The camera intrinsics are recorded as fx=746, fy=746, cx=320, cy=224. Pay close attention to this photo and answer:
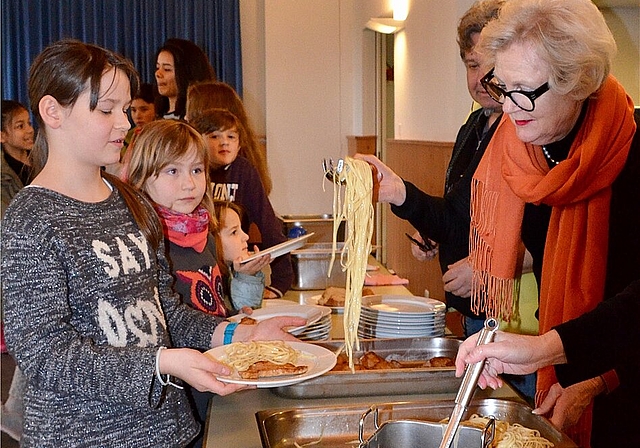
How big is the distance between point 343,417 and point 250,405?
0.93 ft

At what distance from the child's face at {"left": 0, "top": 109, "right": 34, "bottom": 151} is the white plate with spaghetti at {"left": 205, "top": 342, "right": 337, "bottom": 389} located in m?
3.99

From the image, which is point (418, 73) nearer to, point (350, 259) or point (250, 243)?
point (250, 243)

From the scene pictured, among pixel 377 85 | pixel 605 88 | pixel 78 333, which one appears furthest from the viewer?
pixel 377 85

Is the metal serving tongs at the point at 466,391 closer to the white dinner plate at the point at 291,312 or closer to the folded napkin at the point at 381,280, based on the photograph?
the white dinner plate at the point at 291,312

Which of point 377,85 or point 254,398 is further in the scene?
point 377,85

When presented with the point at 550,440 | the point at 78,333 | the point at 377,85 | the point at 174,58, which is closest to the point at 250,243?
the point at 174,58

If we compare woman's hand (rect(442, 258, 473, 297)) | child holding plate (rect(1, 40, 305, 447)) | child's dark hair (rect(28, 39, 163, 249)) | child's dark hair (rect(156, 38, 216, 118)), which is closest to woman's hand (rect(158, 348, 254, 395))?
child holding plate (rect(1, 40, 305, 447))

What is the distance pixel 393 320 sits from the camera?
86.9 inches

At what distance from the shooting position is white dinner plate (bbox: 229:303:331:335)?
7.15 feet

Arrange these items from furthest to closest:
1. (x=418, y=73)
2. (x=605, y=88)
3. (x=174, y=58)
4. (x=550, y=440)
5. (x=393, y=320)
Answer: (x=418, y=73) → (x=174, y=58) → (x=393, y=320) → (x=605, y=88) → (x=550, y=440)

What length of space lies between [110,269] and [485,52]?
91 centimetres

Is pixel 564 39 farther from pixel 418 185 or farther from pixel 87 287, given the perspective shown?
pixel 418 185

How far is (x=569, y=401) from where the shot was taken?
1.60 m

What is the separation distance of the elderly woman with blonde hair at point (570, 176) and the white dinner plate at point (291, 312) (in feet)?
1.79
